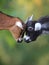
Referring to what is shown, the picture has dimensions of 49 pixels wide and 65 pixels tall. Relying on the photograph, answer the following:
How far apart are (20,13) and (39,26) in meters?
1.70

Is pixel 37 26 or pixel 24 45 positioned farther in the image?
pixel 24 45

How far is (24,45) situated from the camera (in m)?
2.85

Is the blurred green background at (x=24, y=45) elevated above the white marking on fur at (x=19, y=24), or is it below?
below

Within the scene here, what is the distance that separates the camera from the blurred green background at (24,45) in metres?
2.84

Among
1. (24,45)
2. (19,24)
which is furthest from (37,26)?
(24,45)

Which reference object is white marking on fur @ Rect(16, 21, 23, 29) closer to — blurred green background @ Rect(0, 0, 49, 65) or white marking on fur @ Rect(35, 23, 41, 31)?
white marking on fur @ Rect(35, 23, 41, 31)

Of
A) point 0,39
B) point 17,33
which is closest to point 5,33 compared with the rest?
point 0,39

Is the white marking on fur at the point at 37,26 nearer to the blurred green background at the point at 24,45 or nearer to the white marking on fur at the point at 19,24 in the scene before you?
the white marking on fur at the point at 19,24

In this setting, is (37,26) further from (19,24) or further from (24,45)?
(24,45)

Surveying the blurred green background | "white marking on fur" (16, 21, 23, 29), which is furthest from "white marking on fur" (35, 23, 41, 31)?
the blurred green background

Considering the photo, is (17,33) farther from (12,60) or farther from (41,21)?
(12,60)

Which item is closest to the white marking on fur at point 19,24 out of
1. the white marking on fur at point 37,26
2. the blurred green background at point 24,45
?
the white marking on fur at point 37,26

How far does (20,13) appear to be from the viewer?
278 cm

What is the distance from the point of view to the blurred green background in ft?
9.31
